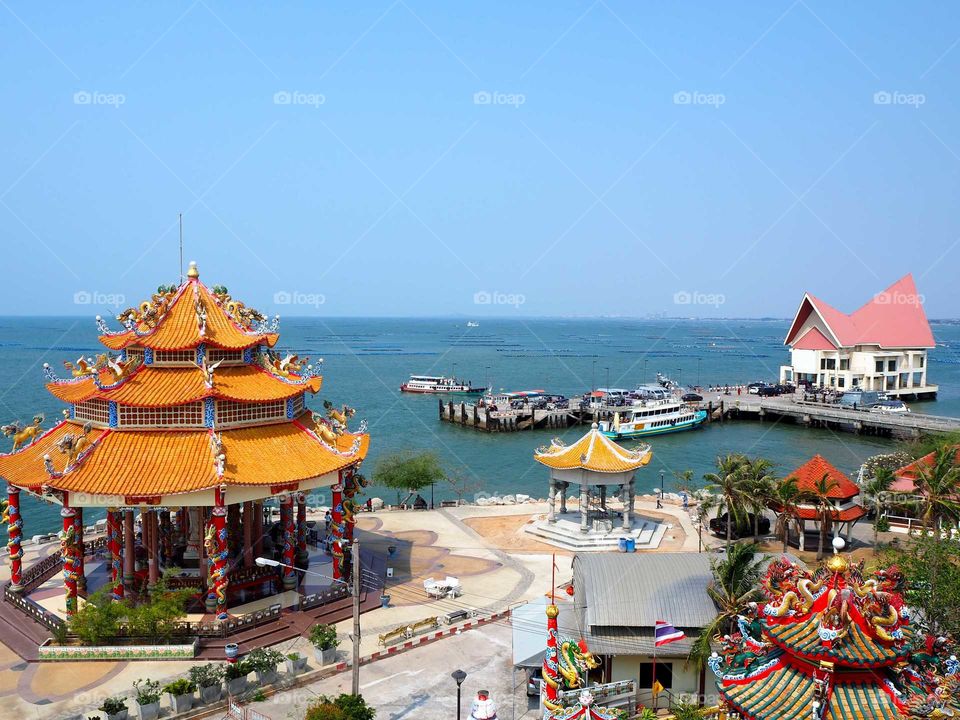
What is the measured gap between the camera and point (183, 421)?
2638 cm

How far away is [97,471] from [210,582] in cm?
505

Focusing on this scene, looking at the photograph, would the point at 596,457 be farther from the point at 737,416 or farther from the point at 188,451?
the point at 737,416

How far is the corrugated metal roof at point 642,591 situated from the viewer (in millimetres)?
21125

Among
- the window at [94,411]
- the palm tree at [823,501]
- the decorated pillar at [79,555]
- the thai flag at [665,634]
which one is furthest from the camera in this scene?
the palm tree at [823,501]

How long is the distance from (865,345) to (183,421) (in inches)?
3855

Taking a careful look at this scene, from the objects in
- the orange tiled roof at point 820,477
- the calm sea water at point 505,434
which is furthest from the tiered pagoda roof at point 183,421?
the calm sea water at point 505,434

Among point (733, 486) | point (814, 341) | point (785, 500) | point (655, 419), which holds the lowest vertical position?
point (655, 419)

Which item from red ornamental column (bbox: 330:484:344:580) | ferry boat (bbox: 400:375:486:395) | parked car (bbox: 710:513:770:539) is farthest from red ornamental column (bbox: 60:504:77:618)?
ferry boat (bbox: 400:375:486:395)

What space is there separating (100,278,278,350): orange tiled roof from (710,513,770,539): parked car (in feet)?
73.6

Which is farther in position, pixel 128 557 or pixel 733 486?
pixel 733 486

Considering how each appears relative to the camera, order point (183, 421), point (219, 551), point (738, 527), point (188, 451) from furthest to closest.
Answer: point (738, 527)
point (183, 421)
point (188, 451)
point (219, 551)

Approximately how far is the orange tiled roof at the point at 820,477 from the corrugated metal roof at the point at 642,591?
12.3 meters

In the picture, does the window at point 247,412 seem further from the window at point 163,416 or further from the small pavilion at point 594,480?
the small pavilion at point 594,480

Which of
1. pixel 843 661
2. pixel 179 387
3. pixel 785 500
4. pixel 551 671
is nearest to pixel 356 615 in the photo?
pixel 551 671
